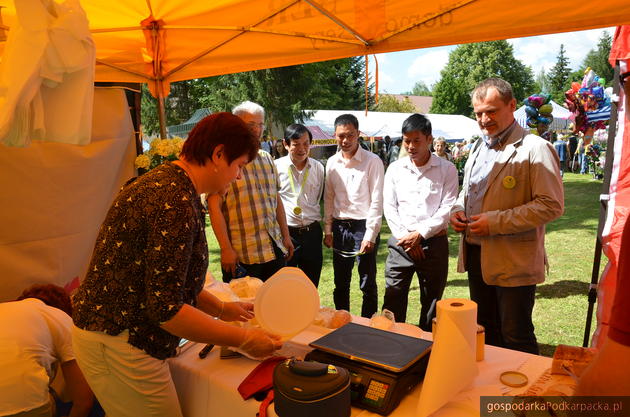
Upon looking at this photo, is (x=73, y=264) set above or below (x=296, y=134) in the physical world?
below

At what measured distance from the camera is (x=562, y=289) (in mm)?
4859

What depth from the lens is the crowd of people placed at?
4.40ft

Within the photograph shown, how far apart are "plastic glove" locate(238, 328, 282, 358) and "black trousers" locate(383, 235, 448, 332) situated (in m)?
1.85

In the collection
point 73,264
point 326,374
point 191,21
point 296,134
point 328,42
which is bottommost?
point 73,264

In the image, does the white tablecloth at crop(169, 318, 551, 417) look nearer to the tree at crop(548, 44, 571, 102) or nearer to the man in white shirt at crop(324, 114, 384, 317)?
the man in white shirt at crop(324, 114, 384, 317)

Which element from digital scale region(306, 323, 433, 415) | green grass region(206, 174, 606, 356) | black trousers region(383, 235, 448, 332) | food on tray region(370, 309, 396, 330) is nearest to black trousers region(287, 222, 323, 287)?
black trousers region(383, 235, 448, 332)

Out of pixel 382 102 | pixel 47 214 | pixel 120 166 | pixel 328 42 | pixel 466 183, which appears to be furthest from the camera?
pixel 382 102

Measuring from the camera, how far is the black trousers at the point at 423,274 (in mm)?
3131

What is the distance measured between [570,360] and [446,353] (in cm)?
51

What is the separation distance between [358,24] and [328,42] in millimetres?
286

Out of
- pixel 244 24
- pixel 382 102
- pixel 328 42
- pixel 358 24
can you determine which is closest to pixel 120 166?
pixel 244 24

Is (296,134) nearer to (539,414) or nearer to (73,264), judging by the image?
(73,264)

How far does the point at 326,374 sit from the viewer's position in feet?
3.85

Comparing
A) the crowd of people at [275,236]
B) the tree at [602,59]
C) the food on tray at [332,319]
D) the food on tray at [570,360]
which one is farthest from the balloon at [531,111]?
the tree at [602,59]
